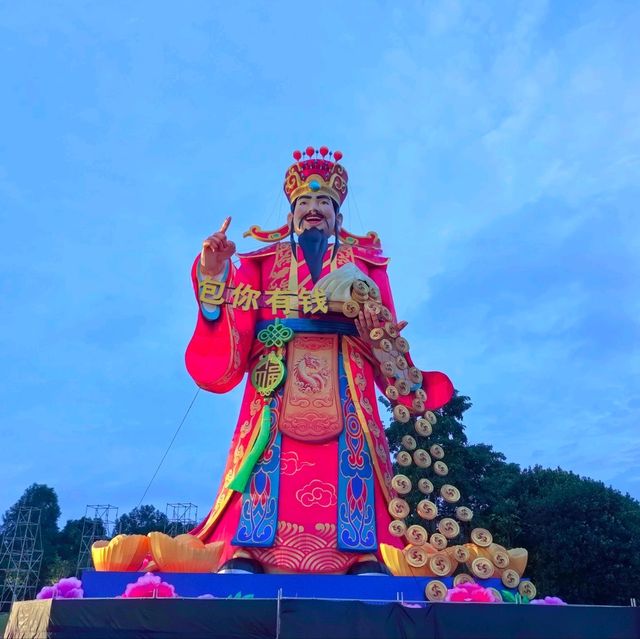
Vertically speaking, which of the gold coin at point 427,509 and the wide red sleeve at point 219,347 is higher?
the wide red sleeve at point 219,347

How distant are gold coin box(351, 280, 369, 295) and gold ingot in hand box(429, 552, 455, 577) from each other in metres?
2.90

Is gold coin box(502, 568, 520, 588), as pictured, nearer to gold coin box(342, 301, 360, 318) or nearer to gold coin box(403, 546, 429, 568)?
gold coin box(403, 546, 429, 568)

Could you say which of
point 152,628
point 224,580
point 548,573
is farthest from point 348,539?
point 548,573

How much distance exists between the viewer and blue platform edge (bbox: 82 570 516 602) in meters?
6.41

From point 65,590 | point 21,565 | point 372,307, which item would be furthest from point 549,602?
point 21,565

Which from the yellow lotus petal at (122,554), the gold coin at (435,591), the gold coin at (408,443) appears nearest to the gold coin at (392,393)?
the gold coin at (408,443)

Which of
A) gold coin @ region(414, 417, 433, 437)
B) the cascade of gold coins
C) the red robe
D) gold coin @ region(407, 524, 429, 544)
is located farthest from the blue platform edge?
gold coin @ region(414, 417, 433, 437)

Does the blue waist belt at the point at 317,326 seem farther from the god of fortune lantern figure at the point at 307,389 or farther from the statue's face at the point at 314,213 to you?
the statue's face at the point at 314,213

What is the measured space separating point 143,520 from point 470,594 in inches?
1429

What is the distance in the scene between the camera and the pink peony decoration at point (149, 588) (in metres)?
5.99

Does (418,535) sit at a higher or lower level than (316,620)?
higher

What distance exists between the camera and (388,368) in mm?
7758

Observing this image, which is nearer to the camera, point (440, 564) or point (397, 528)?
point (440, 564)

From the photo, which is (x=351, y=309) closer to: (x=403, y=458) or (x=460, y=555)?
(x=403, y=458)
